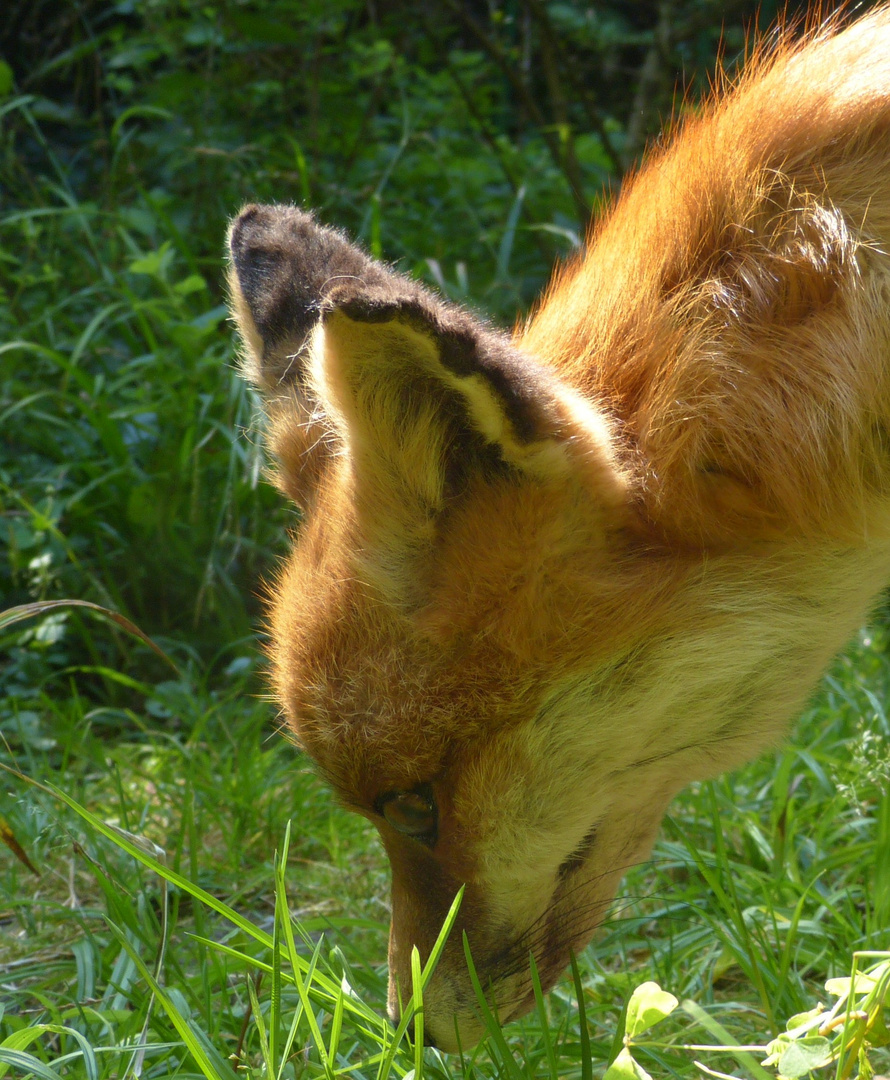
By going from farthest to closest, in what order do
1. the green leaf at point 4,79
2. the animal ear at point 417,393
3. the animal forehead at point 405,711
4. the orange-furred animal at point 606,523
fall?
1. the green leaf at point 4,79
2. the animal forehead at point 405,711
3. the orange-furred animal at point 606,523
4. the animal ear at point 417,393

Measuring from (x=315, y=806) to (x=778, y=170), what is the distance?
9.76 ft

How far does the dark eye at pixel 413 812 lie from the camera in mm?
2762

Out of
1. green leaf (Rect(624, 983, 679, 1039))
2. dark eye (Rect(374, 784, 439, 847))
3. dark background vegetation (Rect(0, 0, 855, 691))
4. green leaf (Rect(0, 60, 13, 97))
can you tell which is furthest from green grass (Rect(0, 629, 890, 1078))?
green leaf (Rect(0, 60, 13, 97))

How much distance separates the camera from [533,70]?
1024cm

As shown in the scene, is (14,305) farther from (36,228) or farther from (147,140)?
(147,140)

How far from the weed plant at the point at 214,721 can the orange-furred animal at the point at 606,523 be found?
0.41 m

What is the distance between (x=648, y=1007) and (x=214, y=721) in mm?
3318

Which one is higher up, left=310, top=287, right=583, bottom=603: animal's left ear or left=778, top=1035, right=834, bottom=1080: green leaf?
left=310, top=287, right=583, bottom=603: animal's left ear

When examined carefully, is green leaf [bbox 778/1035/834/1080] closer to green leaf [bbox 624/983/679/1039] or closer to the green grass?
green leaf [bbox 624/983/679/1039]

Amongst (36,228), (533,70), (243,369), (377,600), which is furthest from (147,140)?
(377,600)

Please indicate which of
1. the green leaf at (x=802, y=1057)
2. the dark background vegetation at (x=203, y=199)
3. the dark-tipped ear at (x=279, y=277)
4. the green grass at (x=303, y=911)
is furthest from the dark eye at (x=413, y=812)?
the dark background vegetation at (x=203, y=199)

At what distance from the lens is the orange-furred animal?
2434 mm

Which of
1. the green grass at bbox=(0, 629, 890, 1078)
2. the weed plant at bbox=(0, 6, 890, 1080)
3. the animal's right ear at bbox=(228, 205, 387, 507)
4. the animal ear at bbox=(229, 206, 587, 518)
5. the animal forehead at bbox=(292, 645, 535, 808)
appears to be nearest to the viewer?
the animal ear at bbox=(229, 206, 587, 518)

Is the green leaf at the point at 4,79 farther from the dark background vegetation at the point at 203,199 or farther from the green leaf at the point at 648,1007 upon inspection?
the green leaf at the point at 648,1007
